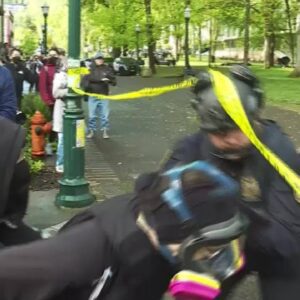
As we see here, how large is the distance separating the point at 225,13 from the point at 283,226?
37883mm

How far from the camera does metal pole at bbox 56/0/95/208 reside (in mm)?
7195

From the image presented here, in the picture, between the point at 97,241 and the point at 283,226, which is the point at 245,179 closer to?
the point at 283,226

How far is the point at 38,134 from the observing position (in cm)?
978

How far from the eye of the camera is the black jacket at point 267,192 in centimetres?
205

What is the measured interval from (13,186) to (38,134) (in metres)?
7.46

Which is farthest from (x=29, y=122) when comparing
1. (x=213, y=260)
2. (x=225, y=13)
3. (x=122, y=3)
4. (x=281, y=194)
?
(x=122, y=3)

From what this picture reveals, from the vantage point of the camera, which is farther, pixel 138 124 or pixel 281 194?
pixel 138 124

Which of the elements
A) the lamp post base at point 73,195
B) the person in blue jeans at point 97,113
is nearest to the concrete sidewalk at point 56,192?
the lamp post base at point 73,195

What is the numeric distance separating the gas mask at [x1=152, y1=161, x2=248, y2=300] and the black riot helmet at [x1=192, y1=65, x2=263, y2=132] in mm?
570

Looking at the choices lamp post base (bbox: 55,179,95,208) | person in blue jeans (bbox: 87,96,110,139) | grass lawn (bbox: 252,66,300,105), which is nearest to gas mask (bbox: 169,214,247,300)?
lamp post base (bbox: 55,179,95,208)

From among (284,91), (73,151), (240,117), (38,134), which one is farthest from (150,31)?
(240,117)

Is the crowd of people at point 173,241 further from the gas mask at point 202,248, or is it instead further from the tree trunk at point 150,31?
the tree trunk at point 150,31

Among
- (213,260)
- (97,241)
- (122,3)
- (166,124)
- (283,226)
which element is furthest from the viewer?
(122,3)

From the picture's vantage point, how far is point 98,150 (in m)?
11.1
